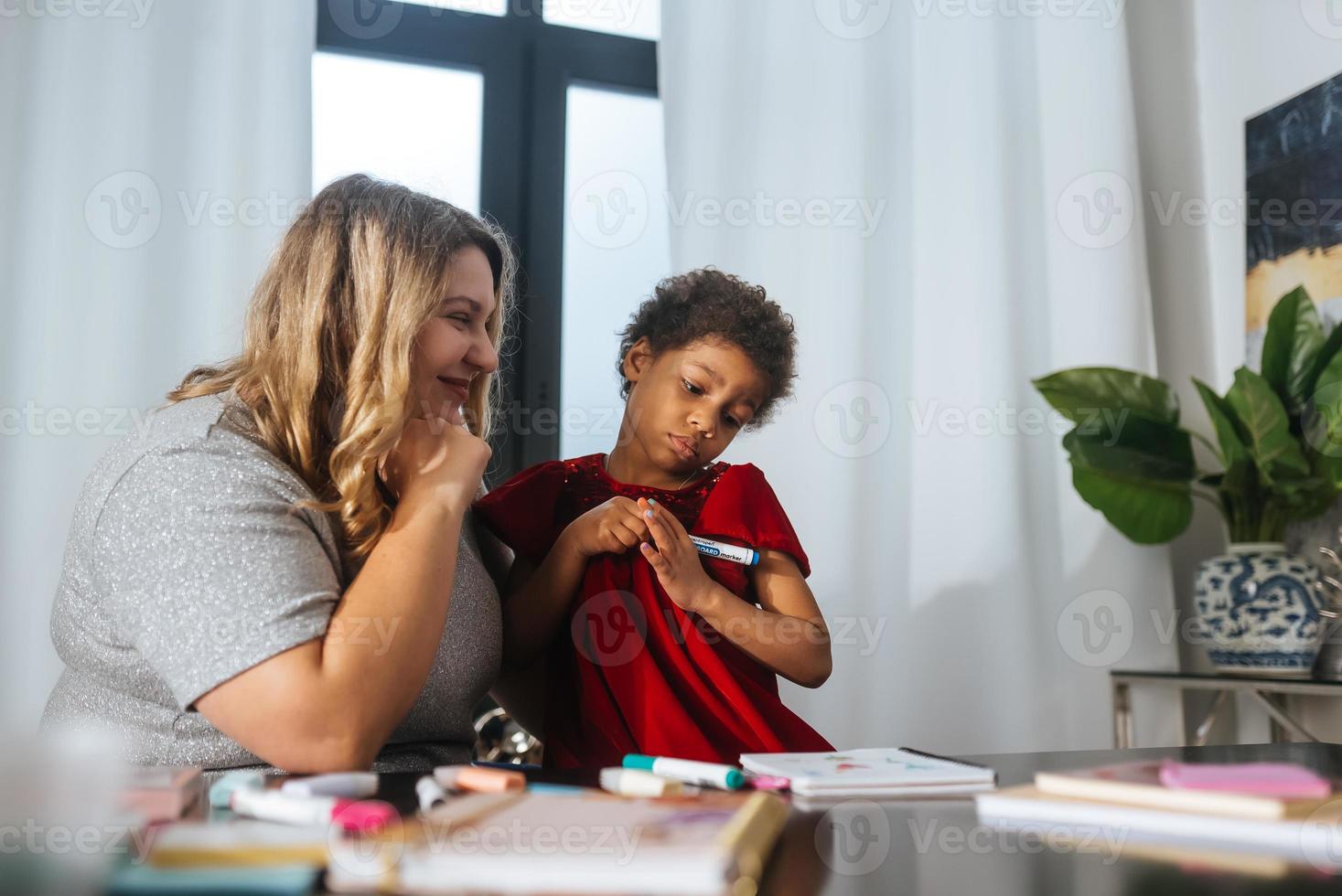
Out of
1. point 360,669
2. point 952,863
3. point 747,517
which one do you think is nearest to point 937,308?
point 747,517

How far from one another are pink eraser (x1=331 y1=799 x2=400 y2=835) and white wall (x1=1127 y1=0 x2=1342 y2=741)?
7.71ft

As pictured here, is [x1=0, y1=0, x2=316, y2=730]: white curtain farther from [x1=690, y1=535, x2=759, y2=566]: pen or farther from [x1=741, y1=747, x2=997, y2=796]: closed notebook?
[x1=741, y1=747, x2=997, y2=796]: closed notebook

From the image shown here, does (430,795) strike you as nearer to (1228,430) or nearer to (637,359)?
(637,359)

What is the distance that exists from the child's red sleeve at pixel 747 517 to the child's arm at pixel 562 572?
119 mm

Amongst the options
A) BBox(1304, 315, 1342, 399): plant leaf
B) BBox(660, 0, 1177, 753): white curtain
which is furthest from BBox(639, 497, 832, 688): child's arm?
BBox(1304, 315, 1342, 399): plant leaf

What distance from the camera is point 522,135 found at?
2355mm

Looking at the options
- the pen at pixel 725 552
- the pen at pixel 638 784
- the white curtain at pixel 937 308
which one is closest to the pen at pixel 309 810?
the pen at pixel 638 784

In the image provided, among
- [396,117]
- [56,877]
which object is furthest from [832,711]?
[56,877]

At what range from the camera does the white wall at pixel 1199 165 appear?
2.51 m

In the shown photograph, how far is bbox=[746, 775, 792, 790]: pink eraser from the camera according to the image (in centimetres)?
79

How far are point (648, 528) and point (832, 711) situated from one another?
1093 millimetres

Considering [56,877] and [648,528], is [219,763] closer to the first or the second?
[648,528]

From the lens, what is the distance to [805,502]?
2219mm

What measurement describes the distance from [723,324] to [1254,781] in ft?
3.19
